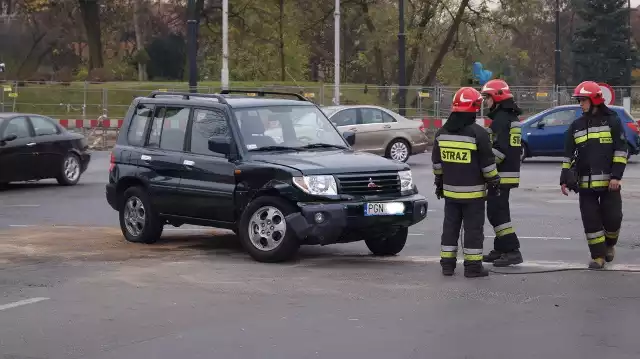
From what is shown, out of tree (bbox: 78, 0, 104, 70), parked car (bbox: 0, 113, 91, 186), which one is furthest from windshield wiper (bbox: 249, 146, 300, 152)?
tree (bbox: 78, 0, 104, 70)

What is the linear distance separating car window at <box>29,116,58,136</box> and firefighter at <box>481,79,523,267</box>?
1269 cm

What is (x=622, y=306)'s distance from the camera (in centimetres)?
884

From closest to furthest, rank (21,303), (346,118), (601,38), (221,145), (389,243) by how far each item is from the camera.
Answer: (21,303) → (221,145) → (389,243) → (346,118) → (601,38)

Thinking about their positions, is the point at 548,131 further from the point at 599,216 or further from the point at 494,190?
the point at 494,190

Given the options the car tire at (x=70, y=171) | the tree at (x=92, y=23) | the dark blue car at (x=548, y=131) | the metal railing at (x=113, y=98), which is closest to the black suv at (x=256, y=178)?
the car tire at (x=70, y=171)

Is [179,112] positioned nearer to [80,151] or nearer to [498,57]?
[80,151]

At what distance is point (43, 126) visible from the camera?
22.0 meters

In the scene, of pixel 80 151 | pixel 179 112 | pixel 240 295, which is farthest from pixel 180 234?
pixel 80 151

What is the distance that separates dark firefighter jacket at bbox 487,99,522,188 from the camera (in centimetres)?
1088

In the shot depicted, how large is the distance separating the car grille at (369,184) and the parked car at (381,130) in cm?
1544

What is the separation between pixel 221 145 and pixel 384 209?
1883 mm

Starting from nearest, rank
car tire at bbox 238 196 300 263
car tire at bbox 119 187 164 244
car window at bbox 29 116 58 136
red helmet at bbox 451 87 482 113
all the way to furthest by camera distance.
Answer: red helmet at bbox 451 87 482 113, car tire at bbox 238 196 300 263, car tire at bbox 119 187 164 244, car window at bbox 29 116 58 136

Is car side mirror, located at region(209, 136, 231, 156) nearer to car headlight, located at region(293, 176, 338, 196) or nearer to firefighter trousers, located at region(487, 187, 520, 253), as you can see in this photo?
car headlight, located at region(293, 176, 338, 196)

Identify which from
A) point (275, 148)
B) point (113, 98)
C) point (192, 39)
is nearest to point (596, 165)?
point (275, 148)
